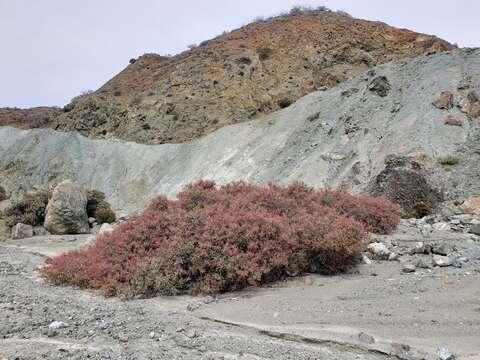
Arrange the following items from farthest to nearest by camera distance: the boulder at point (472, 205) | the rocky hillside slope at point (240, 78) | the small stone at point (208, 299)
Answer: the rocky hillside slope at point (240, 78) → the boulder at point (472, 205) → the small stone at point (208, 299)

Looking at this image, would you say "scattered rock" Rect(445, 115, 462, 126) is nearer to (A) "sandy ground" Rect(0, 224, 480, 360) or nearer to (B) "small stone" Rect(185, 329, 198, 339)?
(A) "sandy ground" Rect(0, 224, 480, 360)

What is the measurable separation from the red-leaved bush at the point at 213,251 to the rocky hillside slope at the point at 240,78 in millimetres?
21943

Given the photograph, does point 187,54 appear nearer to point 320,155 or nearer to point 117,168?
point 117,168

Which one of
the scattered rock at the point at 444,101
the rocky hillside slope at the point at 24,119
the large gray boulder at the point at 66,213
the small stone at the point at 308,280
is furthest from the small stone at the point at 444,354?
the rocky hillside slope at the point at 24,119

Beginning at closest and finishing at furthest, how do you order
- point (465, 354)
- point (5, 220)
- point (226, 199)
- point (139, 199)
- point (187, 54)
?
point (465, 354)
point (226, 199)
point (5, 220)
point (139, 199)
point (187, 54)

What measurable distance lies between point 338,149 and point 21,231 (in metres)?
13.9

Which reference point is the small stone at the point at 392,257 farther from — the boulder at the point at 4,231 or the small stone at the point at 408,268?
the boulder at the point at 4,231

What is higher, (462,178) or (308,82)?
(308,82)

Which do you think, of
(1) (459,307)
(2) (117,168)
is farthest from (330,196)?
(2) (117,168)

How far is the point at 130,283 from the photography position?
8.34 m

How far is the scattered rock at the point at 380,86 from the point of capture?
2306cm

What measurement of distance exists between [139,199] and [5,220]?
28.4ft

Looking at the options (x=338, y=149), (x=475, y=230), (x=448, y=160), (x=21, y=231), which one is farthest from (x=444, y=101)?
(x=21, y=231)

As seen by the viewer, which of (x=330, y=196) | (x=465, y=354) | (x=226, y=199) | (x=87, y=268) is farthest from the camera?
(x=330, y=196)
